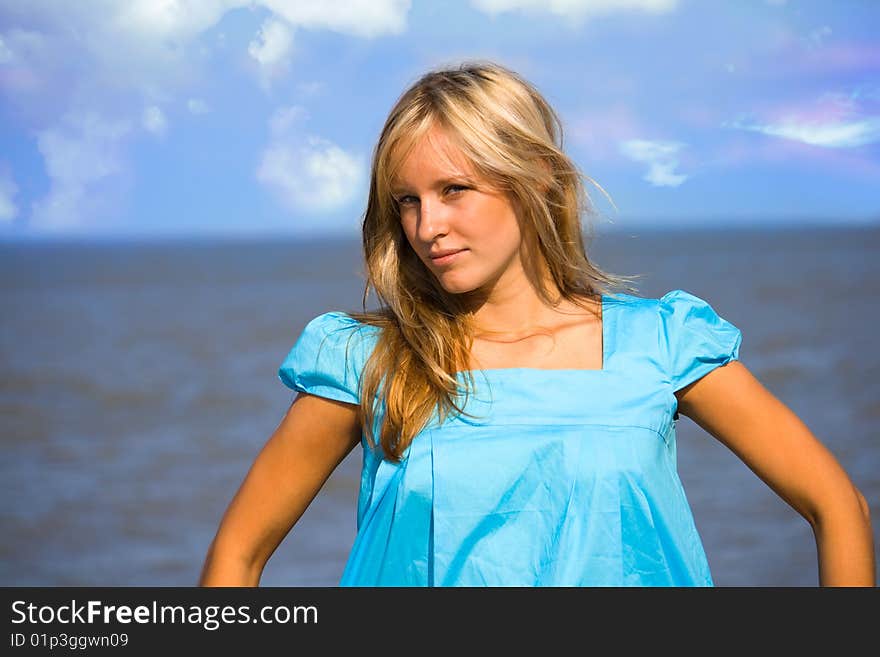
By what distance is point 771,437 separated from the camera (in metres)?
2.07

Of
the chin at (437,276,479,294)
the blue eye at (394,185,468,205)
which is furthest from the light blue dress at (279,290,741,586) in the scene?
the blue eye at (394,185,468,205)

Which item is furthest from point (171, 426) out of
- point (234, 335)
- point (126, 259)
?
point (126, 259)

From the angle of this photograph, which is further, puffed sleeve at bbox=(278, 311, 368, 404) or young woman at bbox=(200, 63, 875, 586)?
puffed sleeve at bbox=(278, 311, 368, 404)

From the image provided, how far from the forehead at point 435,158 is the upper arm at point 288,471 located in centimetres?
39

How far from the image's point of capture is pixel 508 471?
195 centimetres

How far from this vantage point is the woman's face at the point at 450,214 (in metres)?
2.02

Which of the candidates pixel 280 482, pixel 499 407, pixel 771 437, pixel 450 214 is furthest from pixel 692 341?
pixel 280 482

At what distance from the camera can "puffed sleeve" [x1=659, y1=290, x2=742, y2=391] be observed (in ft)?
6.77

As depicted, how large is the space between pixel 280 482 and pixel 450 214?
1.67 ft

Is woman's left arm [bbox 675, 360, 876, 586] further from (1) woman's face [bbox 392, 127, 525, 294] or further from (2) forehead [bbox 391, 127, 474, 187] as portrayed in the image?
(2) forehead [bbox 391, 127, 474, 187]

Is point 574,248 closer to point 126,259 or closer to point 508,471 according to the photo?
point 508,471

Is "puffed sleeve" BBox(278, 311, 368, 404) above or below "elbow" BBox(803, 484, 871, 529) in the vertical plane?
above

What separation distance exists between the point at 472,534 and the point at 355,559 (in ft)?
0.69

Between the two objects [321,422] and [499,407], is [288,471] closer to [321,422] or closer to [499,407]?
[321,422]
